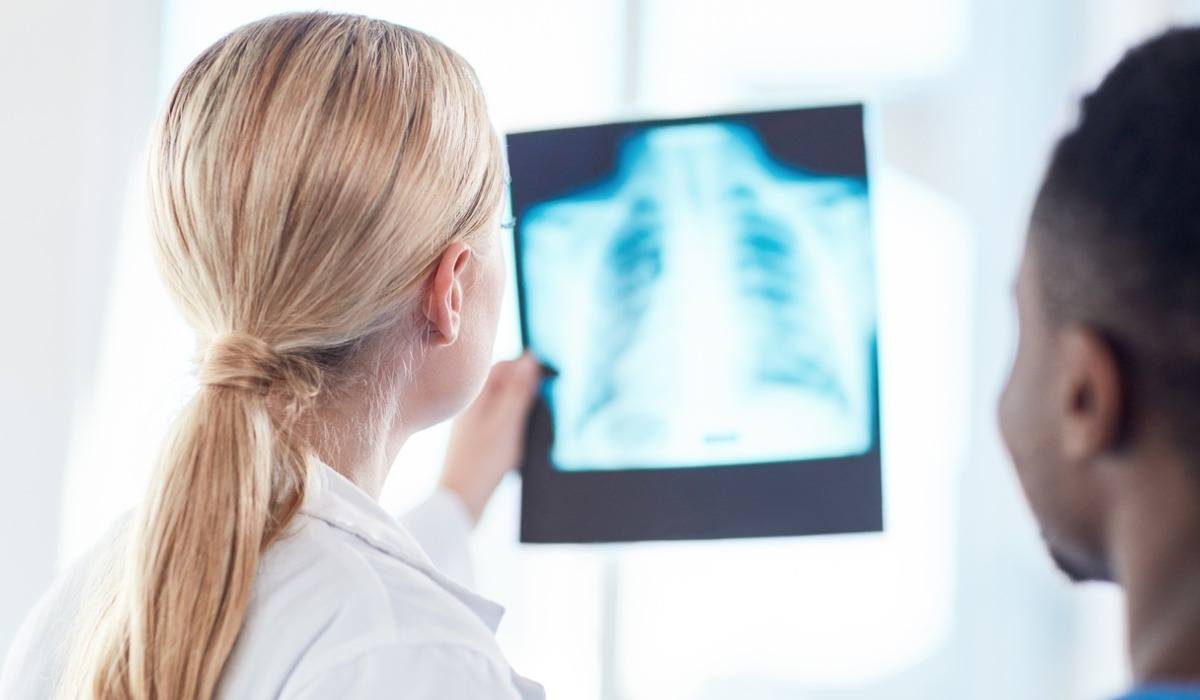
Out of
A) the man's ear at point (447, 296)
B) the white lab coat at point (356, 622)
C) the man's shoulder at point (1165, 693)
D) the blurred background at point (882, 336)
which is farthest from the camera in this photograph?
the blurred background at point (882, 336)

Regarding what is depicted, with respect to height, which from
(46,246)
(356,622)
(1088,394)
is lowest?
(356,622)

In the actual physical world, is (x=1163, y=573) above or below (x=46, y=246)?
below

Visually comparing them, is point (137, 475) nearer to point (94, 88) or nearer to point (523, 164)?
point (94, 88)

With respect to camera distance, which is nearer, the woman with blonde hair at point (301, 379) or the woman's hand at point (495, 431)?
the woman with blonde hair at point (301, 379)

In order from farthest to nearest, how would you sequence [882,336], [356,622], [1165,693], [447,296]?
[882,336], [447,296], [356,622], [1165,693]

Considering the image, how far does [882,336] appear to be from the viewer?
1531mm

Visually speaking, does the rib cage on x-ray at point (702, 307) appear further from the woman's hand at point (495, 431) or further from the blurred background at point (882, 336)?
the blurred background at point (882, 336)

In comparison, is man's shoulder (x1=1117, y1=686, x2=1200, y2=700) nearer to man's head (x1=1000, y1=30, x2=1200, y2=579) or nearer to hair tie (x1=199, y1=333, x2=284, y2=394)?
man's head (x1=1000, y1=30, x2=1200, y2=579)

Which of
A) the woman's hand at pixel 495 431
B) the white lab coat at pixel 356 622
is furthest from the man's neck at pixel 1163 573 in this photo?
the woman's hand at pixel 495 431

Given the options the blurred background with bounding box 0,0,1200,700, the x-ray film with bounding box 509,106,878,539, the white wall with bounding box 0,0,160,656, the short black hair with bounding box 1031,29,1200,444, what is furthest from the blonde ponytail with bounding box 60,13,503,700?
the white wall with bounding box 0,0,160,656

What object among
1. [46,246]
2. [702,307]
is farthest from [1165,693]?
[46,246]

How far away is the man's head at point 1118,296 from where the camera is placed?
0.52 m

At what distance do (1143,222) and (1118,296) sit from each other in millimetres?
32

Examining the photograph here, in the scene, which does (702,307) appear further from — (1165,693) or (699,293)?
(1165,693)
